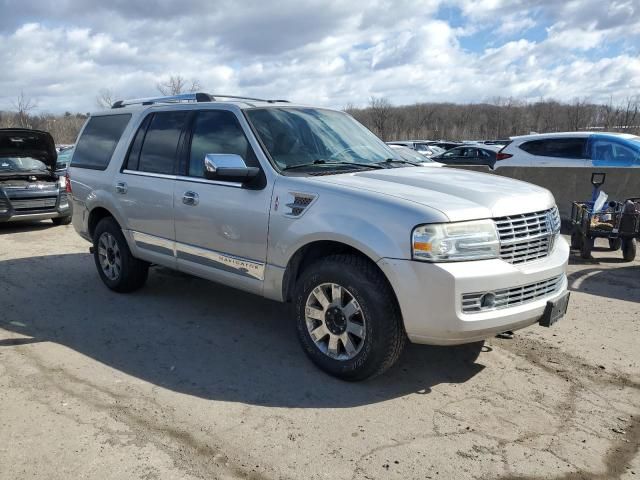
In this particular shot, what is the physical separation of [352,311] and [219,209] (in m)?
1.49

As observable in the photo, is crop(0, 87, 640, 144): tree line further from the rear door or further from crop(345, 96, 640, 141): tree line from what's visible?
the rear door

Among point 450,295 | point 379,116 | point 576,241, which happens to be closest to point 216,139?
point 450,295

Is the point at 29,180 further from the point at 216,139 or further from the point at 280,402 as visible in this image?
the point at 280,402

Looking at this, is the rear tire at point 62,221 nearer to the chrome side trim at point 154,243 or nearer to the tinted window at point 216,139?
the chrome side trim at point 154,243

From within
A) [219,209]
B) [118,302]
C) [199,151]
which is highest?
[199,151]

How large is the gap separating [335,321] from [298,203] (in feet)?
→ 2.89

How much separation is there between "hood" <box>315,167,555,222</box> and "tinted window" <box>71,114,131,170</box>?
2.94 m

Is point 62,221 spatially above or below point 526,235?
below

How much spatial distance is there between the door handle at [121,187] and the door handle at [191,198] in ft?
3.47

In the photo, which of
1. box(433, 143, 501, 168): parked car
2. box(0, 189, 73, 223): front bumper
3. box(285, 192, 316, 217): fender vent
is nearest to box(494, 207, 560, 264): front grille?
box(285, 192, 316, 217): fender vent

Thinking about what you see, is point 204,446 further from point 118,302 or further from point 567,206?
point 567,206

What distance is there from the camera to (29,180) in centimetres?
1081

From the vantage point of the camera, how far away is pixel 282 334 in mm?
4879

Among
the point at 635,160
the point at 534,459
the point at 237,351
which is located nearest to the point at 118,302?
the point at 237,351
